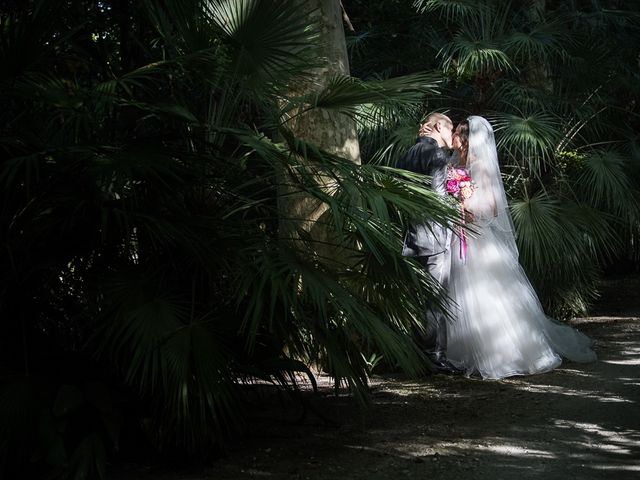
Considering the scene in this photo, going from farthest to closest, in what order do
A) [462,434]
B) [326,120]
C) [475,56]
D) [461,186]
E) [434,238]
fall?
[475,56], [461,186], [434,238], [326,120], [462,434]

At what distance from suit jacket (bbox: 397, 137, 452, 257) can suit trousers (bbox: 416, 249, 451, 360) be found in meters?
0.11

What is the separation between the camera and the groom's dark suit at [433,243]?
293 inches

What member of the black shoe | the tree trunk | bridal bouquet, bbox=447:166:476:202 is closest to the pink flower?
bridal bouquet, bbox=447:166:476:202

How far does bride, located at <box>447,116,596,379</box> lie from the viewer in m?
7.45

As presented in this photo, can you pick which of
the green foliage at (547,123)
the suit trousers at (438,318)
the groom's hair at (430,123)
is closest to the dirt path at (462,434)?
the suit trousers at (438,318)

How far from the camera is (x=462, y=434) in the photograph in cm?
564

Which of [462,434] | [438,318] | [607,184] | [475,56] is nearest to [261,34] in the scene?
[462,434]

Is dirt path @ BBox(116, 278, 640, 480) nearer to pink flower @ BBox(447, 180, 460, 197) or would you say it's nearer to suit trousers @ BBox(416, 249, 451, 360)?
suit trousers @ BBox(416, 249, 451, 360)

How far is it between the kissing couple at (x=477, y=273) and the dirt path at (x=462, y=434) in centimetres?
26

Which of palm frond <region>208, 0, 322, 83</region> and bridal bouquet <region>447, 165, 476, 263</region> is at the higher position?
palm frond <region>208, 0, 322, 83</region>

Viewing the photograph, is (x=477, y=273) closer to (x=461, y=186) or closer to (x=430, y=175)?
(x=461, y=186)

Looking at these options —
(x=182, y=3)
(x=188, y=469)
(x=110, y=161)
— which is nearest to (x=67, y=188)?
(x=110, y=161)

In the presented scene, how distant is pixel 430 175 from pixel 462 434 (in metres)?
2.52

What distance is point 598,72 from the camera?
9.95 metres
